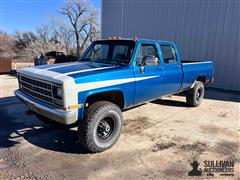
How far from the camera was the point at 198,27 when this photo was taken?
32.6 feet

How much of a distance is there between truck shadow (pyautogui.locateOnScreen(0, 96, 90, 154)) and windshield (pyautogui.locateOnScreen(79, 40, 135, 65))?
1.70m

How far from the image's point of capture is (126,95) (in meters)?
3.99

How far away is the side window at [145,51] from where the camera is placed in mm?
4338

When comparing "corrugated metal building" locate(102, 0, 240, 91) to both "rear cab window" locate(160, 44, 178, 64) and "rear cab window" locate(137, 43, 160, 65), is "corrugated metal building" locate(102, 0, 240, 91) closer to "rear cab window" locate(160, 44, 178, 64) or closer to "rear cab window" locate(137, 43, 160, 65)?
"rear cab window" locate(160, 44, 178, 64)

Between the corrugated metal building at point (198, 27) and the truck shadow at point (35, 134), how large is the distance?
7828mm

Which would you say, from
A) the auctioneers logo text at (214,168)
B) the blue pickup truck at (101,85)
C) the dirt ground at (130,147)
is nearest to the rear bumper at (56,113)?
the blue pickup truck at (101,85)

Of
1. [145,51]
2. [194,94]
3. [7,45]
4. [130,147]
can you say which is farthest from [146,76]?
[7,45]

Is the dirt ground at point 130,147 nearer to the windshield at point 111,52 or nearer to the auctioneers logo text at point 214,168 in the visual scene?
the auctioneers logo text at point 214,168

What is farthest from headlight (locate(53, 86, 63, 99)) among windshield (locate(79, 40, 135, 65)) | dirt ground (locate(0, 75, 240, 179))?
windshield (locate(79, 40, 135, 65))

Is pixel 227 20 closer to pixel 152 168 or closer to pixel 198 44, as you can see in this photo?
pixel 198 44

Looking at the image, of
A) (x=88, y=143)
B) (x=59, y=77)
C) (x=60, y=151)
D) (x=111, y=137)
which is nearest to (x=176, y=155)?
(x=111, y=137)

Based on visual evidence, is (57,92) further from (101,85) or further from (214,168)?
(214,168)

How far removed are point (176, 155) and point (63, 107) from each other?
2.09 metres

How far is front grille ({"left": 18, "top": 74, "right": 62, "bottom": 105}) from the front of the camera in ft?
11.0
